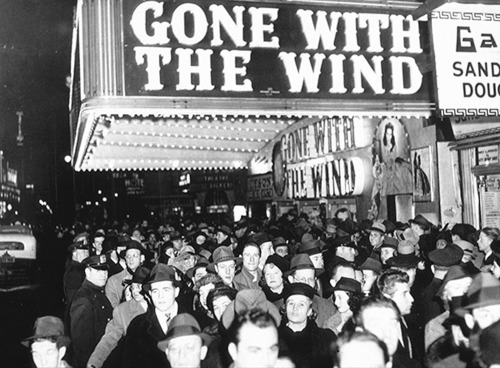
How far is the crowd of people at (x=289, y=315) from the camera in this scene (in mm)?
3723

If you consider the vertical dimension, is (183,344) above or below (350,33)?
below

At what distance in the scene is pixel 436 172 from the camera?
13781 millimetres

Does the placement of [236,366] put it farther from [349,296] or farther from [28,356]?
[28,356]

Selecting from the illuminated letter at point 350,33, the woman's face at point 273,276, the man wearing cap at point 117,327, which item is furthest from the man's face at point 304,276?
the illuminated letter at point 350,33

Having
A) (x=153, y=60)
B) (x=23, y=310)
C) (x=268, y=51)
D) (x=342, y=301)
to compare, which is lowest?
(x=23, y=310)

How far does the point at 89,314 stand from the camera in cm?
695

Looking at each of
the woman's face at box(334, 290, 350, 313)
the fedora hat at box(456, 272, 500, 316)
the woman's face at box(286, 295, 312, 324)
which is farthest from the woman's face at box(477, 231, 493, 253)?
the fedora hat at box(456, 272, 500, 316)

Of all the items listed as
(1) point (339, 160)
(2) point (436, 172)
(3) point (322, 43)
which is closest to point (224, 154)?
(1) point (339, 160)

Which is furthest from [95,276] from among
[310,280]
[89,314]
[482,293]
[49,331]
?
[482,293]

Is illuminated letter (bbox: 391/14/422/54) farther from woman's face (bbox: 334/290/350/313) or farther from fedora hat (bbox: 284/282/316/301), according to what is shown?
fedora hat (bbox: 284/282/316/301)

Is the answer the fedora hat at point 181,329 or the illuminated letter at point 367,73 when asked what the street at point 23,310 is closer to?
the fedora hat at point 181,329

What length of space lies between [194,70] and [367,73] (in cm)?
272

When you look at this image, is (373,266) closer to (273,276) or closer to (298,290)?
(273,276)

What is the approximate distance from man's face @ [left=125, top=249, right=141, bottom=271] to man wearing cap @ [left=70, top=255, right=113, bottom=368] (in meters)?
1.42
